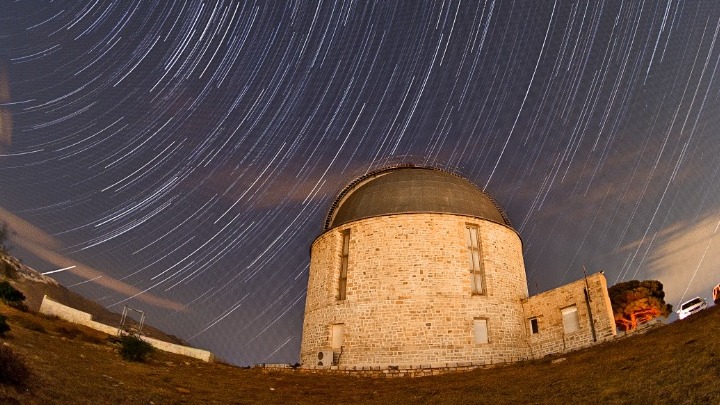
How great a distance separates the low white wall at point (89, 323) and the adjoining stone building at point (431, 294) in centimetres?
586

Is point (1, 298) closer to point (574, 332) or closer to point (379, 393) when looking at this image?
point (379, 393)

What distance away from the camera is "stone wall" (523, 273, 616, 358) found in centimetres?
2016

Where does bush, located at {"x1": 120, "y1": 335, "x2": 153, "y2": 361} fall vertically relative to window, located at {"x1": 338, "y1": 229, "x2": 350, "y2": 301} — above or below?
below

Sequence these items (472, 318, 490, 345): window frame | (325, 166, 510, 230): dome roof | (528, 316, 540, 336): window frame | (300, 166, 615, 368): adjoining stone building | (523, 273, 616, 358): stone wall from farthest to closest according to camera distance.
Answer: (325, 166, 510, 230): dome roof, (528, 316, 540, 336): window frame, (472, 318, 490, 345): window frame, (300, 166, 615, 368): adjoining stone building, (523, 273, 616, 358): stone wall

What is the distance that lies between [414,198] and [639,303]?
18.6 m

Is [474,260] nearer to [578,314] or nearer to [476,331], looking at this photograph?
[476,331]

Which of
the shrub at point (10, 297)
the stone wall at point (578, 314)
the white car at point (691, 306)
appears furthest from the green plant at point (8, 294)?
the white car at point (691, 306)

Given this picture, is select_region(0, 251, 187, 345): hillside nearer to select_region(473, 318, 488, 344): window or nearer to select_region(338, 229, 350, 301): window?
select_region(338, 229, 350, 301): window

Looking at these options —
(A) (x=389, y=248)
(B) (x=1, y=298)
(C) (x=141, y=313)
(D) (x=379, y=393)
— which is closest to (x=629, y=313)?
(A) (x=389, y=248)

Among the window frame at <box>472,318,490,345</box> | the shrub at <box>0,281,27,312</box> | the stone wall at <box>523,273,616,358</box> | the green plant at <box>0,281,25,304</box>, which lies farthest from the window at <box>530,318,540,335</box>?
the green plant at <box>0,281,25,304</box>

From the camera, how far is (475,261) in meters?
24.9

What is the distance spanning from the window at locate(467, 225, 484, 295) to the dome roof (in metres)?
1.08

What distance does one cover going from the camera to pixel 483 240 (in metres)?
25.3

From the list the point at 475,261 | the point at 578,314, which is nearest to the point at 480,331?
the point at 475,261
